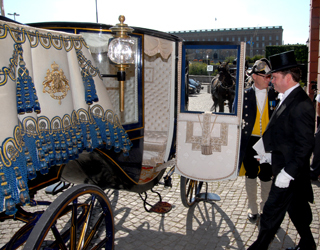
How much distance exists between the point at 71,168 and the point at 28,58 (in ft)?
4.10

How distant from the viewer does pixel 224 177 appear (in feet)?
11.4

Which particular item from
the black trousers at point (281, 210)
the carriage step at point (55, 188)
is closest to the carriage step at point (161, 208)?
the carriage step at point (55, 188)

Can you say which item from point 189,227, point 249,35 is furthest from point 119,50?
point 249,35

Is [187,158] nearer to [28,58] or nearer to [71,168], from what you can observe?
[71,168]

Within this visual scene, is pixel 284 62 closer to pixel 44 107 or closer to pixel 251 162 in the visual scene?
pixel 251 162

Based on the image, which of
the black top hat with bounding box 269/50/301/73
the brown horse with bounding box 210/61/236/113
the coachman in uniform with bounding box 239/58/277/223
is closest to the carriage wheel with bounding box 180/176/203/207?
the coachman in uniform with bounding box 239/58/277/223

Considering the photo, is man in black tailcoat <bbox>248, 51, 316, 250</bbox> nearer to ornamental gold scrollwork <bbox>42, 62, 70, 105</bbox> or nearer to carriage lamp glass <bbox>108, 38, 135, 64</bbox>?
carriage lamp glass <bbox>108, 38, 135, 64</bbox>

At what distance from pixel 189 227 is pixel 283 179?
160cm

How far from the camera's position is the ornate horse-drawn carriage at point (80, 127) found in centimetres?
165

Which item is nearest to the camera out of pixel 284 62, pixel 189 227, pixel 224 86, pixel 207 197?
pixel 284 62

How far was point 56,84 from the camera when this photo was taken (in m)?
1.95

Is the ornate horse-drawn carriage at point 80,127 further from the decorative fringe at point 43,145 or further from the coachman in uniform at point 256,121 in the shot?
the coachman in uniform at point 256,121

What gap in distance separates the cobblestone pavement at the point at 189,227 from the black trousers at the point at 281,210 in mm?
660

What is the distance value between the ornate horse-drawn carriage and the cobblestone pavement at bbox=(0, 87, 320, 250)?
23 centimetres
